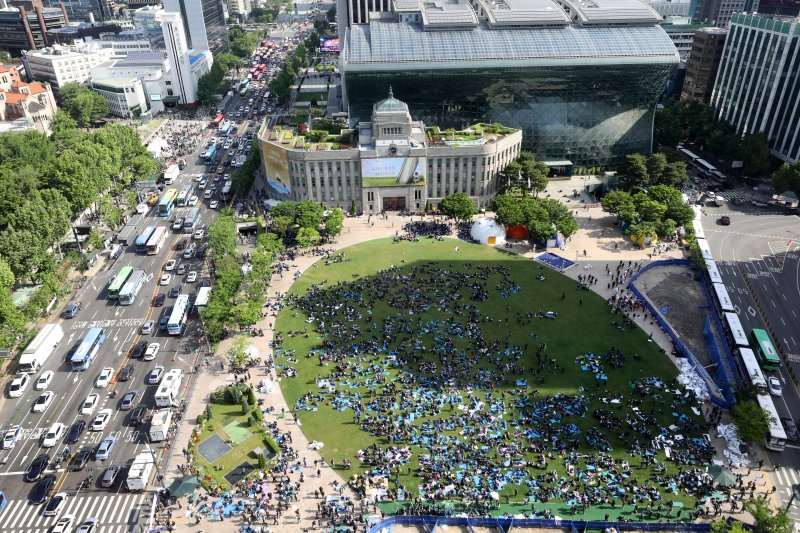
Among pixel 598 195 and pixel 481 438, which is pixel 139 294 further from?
pixel 598 195

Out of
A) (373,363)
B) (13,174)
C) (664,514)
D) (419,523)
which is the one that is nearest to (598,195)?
(373,363)

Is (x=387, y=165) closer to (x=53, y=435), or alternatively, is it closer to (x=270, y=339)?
(x=270, y=339)

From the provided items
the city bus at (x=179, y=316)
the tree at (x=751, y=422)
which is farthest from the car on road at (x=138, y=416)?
the tree at (x=751, y=422)

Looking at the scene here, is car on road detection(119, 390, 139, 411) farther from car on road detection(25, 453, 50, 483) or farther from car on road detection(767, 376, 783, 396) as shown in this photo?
car on road detection(767, 376, 783, 396)

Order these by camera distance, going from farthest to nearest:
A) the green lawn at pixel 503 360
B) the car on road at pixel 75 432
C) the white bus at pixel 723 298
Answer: the white bus at pixel 723 298
the car on road at pixel 75 432
the green lawn at pixel 503 360

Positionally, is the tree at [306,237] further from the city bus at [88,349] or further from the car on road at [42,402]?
the car on road at [42,402]

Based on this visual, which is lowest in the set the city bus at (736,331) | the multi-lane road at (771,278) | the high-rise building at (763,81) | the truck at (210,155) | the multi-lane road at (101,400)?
the multi-lane road at (771,278)

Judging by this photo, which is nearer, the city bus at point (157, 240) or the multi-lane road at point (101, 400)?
the multi-lane road at point (101, 400)
